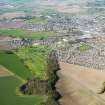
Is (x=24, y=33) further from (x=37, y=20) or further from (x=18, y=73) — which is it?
(x=18, y=73)

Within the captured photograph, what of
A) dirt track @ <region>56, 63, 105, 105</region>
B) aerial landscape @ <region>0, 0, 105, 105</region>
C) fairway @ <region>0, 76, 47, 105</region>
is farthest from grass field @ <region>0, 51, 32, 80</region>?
dirt track @ <region>56, 63, 105, 105</region>

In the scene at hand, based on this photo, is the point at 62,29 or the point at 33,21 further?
the point at 33,21

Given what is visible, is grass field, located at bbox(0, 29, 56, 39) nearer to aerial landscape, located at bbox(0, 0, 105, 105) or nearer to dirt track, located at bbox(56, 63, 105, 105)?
aerial landscape, located at bbox(0, 0, 105, 105)

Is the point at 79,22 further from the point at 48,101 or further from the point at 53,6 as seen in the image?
the point at 48,101

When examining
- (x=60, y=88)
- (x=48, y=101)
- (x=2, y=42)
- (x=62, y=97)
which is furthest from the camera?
(x=2, y=42)

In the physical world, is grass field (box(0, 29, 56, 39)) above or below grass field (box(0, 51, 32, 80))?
below

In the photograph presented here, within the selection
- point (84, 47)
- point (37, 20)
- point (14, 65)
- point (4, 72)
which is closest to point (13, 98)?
point (4, 72)

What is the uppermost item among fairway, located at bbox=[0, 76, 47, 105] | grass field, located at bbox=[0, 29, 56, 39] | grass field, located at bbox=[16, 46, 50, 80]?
fairway, located at bbox=[0, 76, 47, 105]

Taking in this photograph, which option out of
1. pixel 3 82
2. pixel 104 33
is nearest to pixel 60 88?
pixel 3 82
